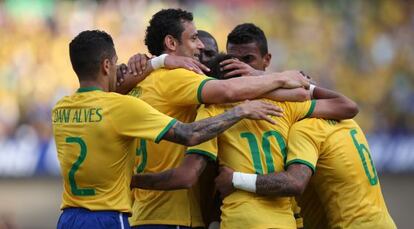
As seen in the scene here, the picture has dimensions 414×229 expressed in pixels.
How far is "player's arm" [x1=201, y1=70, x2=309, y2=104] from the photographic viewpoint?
17.9ft

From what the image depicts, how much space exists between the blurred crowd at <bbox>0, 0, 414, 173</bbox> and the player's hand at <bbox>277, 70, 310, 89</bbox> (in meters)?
8.84

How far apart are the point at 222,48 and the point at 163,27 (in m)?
8.37

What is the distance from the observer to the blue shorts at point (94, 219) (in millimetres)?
5230

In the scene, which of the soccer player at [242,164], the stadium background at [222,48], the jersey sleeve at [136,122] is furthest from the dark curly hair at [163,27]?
the stadium background at [222,48]

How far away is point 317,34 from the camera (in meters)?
15.3

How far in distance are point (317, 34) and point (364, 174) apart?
950 cm

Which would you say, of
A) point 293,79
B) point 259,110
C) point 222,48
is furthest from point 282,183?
point 222,48

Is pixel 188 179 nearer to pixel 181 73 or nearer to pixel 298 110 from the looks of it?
pixel 181 73

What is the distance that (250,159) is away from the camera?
5.55m

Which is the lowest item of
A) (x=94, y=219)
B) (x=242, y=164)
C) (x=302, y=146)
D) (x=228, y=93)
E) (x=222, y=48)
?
(x=222, y=48)

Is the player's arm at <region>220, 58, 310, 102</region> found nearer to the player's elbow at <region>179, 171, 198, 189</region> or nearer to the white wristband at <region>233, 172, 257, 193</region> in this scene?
the white wristband at <region>233, 172, 257, 193</region>

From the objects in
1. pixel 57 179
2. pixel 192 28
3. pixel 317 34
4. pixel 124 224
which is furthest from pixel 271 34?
pixel 124 224

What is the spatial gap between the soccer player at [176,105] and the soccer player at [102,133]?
18 cm

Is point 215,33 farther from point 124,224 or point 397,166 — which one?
point 124,224
